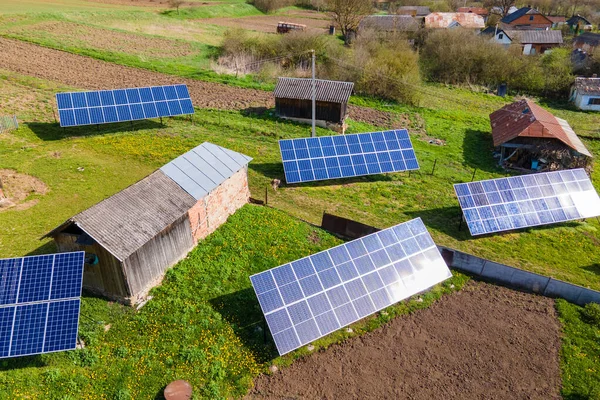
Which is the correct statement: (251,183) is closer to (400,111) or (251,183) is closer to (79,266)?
(79,266)

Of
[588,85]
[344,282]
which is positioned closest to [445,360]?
[344,282]

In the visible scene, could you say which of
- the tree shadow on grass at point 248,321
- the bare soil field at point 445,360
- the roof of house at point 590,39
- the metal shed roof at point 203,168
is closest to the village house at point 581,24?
the roof of house at point 590,39

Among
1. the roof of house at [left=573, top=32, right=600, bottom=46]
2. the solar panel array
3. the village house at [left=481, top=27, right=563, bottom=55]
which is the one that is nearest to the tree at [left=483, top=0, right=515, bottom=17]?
the village house at [left=481, top=27, right=563, bottom=55]

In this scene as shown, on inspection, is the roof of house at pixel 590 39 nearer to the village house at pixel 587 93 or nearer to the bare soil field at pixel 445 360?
the village house at pixel 587 93

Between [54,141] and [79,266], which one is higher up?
[79,266]

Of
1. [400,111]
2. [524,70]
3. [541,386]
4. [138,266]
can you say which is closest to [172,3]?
[400,111]

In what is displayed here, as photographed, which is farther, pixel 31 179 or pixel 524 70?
pixel 524 70
